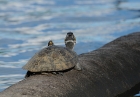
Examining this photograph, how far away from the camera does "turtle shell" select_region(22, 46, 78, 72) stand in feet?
32.9

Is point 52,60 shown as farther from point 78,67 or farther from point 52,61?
point 78,67

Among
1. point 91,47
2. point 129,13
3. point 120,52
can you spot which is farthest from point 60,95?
point 129,13

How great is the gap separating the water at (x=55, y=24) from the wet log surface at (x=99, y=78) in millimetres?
2951

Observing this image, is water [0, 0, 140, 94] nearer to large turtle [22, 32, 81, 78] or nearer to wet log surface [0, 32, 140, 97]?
wet log surface [0, 32, 140, 97]

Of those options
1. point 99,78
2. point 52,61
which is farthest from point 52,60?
point 99,78

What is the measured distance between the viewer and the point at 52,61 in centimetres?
1015

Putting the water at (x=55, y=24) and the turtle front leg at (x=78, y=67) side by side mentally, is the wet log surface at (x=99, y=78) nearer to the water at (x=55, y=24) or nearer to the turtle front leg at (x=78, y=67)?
the turtle front leg at (x=78, y=67)

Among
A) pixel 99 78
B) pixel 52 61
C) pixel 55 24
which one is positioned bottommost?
pixel 99 78

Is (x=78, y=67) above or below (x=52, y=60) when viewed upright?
below

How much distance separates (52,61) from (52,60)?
0.03m

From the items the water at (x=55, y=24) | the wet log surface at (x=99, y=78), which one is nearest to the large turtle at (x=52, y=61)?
the wet log surface at (x=99, y=78)

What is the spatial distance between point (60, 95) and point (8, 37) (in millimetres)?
11623

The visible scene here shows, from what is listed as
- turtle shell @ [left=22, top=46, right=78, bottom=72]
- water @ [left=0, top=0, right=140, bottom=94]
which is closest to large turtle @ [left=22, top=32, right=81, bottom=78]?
turtle shell @ [left=22, top=46, right=78, bottom=72]

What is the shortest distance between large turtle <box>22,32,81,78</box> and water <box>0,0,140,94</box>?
3826 millimetres
